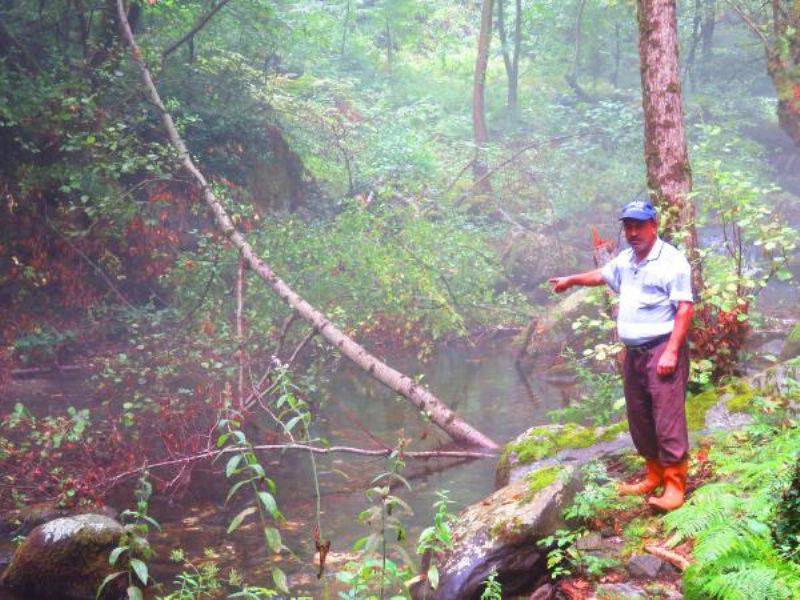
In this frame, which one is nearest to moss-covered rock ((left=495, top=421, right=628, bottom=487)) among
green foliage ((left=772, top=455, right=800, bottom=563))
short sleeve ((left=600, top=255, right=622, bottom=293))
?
short sleeve ((left=600, top=255, right=622, bottom=293))

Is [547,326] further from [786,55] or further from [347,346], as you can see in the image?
[786,55]

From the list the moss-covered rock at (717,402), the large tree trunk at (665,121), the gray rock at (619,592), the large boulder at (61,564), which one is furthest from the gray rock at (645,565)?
the large boulder at (61,564)

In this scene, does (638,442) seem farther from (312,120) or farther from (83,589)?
(312,120)

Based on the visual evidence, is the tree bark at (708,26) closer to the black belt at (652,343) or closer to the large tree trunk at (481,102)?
the large tree trunk at (481,102)

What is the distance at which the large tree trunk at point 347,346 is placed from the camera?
10466mm

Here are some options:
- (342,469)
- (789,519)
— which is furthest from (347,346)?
(789,519)

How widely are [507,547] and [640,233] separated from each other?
101 inches

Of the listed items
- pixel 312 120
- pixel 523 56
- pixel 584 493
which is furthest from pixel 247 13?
pixel 523 56

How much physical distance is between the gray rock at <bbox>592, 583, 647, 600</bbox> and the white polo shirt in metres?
1.72

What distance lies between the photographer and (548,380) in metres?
14.3

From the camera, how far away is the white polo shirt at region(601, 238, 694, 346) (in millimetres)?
5250

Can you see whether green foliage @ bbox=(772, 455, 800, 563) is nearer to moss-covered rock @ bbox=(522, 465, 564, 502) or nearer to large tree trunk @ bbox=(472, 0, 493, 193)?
moss-covered rock @ bbox=(522, 465, 564, 502)

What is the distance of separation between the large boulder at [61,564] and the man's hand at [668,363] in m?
5.27

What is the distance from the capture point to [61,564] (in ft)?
22.6
